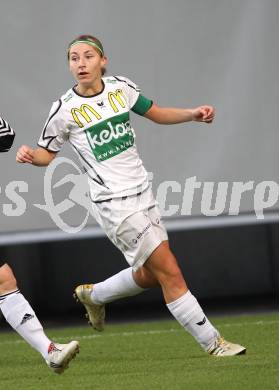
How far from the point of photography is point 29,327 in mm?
7023

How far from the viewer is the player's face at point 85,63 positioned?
7.64 meters

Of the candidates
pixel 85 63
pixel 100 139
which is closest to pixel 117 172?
pixel 100 139

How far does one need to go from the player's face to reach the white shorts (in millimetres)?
732

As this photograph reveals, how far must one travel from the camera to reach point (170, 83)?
10.3 m

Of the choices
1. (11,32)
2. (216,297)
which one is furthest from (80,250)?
(11,32)

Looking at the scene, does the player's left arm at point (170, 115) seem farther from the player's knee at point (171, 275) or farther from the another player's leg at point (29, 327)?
the another player's leg at point (29, 327)

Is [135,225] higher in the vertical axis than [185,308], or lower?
higher

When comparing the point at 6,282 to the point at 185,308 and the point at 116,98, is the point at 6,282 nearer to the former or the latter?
the point at 185,308

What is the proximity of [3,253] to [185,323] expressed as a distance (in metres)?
3.74

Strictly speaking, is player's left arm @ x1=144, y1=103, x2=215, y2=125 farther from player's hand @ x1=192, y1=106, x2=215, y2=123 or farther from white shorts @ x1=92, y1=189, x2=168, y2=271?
white shorts @ x1=92, y1=189, x2=168, y2=271

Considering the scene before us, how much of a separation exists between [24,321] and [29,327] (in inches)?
2.0

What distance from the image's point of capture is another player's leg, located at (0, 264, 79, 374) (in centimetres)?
682

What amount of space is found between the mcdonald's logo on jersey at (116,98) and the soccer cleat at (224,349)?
1475 mm

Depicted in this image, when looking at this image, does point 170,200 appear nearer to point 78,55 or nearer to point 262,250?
point 262,250
